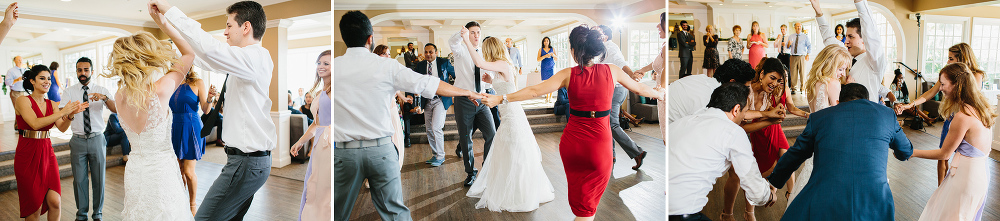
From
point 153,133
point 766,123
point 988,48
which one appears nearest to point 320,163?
point 153,133

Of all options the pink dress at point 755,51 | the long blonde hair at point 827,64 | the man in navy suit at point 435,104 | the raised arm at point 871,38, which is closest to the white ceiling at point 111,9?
the man in navy suit at point 435,104

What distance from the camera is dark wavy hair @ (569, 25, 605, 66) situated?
2.26m

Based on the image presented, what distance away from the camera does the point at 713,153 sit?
218cm

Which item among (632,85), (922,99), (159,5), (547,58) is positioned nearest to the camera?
(159,5)

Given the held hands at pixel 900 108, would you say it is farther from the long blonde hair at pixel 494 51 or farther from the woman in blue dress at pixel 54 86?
the woman in blue dress at pixel 54 86

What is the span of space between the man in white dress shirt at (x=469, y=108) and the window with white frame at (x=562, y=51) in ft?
1.18

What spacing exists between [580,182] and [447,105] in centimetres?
83

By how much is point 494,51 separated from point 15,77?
2.66 m

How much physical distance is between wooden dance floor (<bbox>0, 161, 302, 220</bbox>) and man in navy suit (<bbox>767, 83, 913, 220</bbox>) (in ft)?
9.27

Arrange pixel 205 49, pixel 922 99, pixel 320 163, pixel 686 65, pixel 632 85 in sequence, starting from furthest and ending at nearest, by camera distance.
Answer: pixel 320 163
pixel 686 65
pixel 922 99
pixel 632 85
pixel 205 49

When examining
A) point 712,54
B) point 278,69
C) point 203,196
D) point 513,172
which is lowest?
point 203,196

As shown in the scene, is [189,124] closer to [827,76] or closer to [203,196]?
[203,196]

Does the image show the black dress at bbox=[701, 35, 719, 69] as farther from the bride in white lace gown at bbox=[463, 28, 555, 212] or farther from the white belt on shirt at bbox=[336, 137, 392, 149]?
the white belt on shirt at bbox=[336, 137, 392, 149]

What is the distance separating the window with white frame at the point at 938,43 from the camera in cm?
259
